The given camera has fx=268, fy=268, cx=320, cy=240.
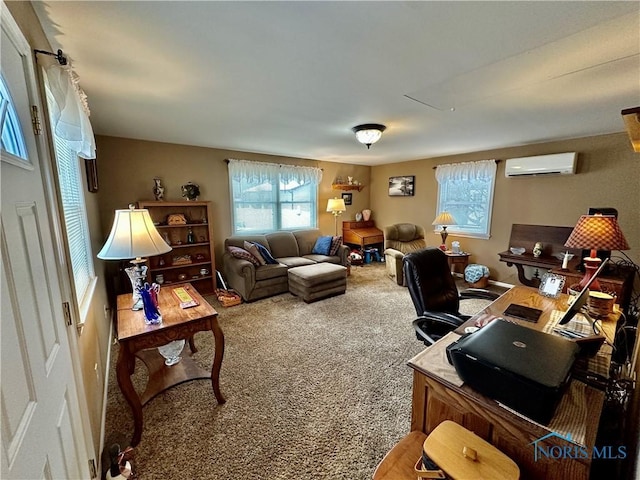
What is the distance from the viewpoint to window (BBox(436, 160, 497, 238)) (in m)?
4.53

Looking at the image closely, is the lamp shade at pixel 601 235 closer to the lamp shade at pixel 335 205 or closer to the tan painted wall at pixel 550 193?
the tan painted wall at pixel 550 193

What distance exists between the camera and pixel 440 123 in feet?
9.70

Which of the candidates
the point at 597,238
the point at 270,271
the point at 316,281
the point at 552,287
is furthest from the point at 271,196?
the point at 597,238

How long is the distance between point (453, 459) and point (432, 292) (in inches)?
49.2

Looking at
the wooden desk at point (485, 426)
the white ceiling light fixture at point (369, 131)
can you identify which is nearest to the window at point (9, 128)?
the wooden desk at point (485, 426)

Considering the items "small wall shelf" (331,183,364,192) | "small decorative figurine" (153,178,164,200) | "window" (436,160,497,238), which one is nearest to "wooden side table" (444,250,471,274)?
"window" (436,160,497,238)

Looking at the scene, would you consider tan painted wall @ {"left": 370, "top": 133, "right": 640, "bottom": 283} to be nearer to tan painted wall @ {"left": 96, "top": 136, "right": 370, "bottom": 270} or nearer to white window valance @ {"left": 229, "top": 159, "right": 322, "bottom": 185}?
white window valance @ {"left": 229, "top": 159, "right": 322, "bottom": 185}

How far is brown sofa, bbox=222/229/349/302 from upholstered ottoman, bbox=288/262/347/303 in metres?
0.23

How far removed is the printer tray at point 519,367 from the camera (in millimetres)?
819

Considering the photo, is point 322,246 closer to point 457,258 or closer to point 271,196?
point 271,196

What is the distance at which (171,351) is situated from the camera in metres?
2.10

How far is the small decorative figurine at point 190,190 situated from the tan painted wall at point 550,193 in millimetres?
4121

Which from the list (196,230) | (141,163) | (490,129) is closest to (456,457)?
(490,129)

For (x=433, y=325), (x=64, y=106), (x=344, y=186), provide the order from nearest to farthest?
(x=64, y=106) < (x=433, y=325) < (x=344, y=186)
